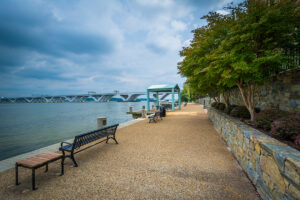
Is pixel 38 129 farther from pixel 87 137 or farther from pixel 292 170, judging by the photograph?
pixel 292 170

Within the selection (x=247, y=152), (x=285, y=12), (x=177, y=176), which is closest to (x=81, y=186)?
(x=177, y=176)

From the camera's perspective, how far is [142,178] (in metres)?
3.15

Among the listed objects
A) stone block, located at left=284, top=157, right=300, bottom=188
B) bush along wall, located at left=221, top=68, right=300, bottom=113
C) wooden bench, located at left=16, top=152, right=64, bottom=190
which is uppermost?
bush along wall, located at left=221, top=68, right=300, bottom=113

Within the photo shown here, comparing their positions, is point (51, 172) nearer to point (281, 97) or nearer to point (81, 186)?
point (81, 186)

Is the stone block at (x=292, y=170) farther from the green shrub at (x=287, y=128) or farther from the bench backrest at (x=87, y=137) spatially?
the bench backrest at (x=87, y=137)

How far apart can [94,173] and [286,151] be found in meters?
3.99

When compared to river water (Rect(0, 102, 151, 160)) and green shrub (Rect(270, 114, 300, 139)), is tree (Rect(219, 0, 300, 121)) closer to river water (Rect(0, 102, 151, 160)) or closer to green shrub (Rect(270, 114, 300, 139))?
green shrub (Rect(270, 114, 300, 139))

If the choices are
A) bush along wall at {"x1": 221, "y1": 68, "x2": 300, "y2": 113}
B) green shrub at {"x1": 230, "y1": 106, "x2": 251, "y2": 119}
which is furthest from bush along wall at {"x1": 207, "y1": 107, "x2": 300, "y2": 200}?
green shrub at {"x1": 230, "y1": 106, "x2": 251, "y2": 119}

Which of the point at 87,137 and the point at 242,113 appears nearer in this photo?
the point at 87,137

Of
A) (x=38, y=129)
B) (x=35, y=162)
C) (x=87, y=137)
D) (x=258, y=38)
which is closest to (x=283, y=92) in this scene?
(x=258, y=38)

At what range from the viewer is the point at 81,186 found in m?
2.90

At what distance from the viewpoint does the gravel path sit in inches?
104

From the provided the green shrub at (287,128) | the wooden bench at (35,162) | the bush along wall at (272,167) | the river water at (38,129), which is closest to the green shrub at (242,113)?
the green shrub at (287,128)

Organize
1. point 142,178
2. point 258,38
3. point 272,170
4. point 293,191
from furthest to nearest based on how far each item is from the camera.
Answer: point 258,38 → point 142,178 → point 272,170 → point 293,191
